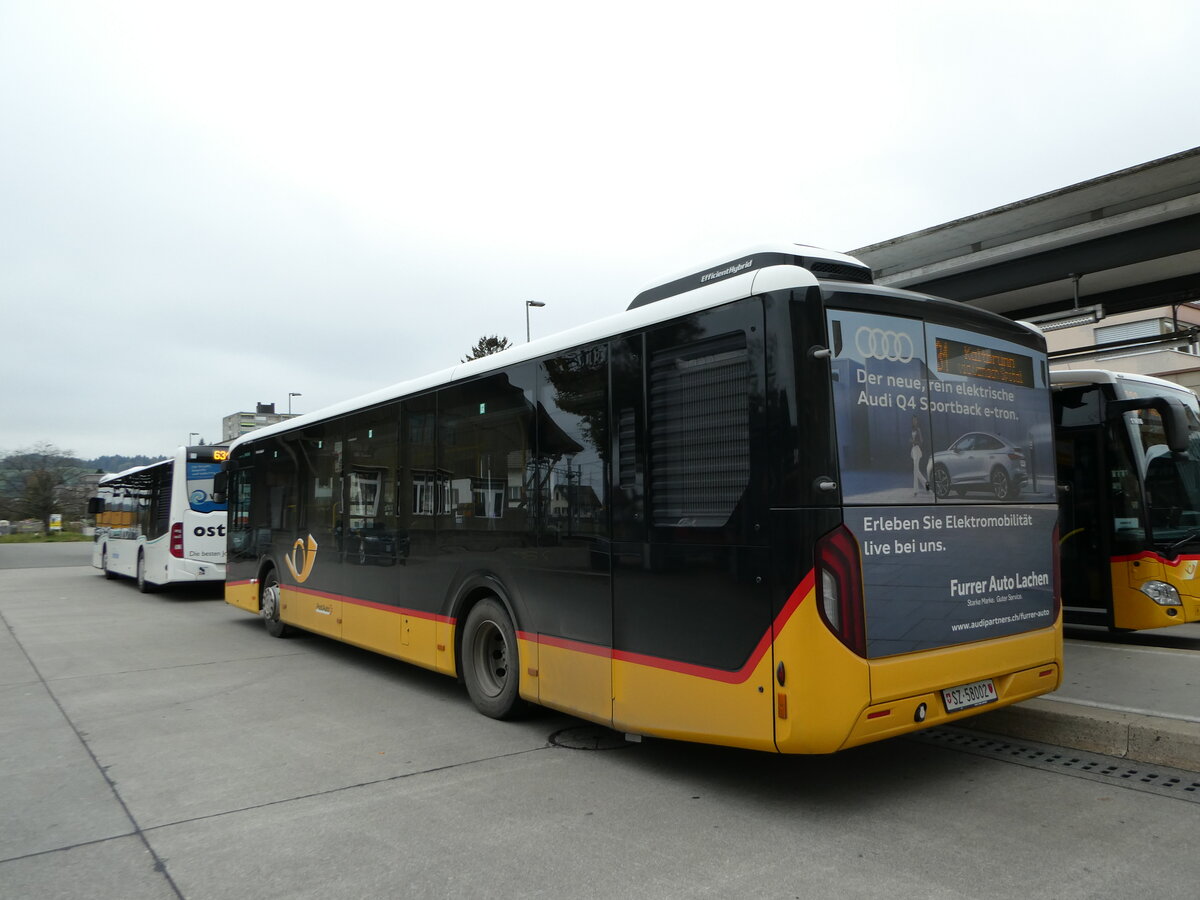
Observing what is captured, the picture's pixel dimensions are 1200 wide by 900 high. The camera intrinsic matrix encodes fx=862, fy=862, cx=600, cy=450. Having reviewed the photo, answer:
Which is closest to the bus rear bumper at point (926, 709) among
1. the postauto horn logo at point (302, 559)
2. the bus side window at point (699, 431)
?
the bus side window at point (699, 431)

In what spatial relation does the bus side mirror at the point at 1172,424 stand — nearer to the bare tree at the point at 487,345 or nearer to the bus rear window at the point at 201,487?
the bus rear window at the point at 201,487

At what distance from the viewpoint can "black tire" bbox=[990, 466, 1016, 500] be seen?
205 inches

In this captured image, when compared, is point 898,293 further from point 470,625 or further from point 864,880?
point 470,625

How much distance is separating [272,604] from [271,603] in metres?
0.03

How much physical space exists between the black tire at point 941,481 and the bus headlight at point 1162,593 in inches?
219

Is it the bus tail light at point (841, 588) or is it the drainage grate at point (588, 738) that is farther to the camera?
the drainage grate at point (588, 738)

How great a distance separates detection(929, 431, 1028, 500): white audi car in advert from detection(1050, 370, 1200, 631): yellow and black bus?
4410 mm

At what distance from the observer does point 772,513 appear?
14.8 ft

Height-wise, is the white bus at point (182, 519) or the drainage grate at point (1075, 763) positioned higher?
the white bus at point (182, 519)

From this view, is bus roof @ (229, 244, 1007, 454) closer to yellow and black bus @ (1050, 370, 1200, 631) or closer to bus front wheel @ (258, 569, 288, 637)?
yellow and black bus @ (1050, 370, 1200, 631)

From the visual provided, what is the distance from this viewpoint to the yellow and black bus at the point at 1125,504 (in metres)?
8.91

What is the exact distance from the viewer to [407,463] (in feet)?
27.1

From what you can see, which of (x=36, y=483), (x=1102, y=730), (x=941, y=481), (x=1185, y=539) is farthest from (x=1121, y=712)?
(x=36, y=483)

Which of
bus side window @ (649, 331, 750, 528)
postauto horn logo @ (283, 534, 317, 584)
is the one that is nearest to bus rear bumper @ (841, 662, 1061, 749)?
bus side window @ (649, 331, 750, 528)
